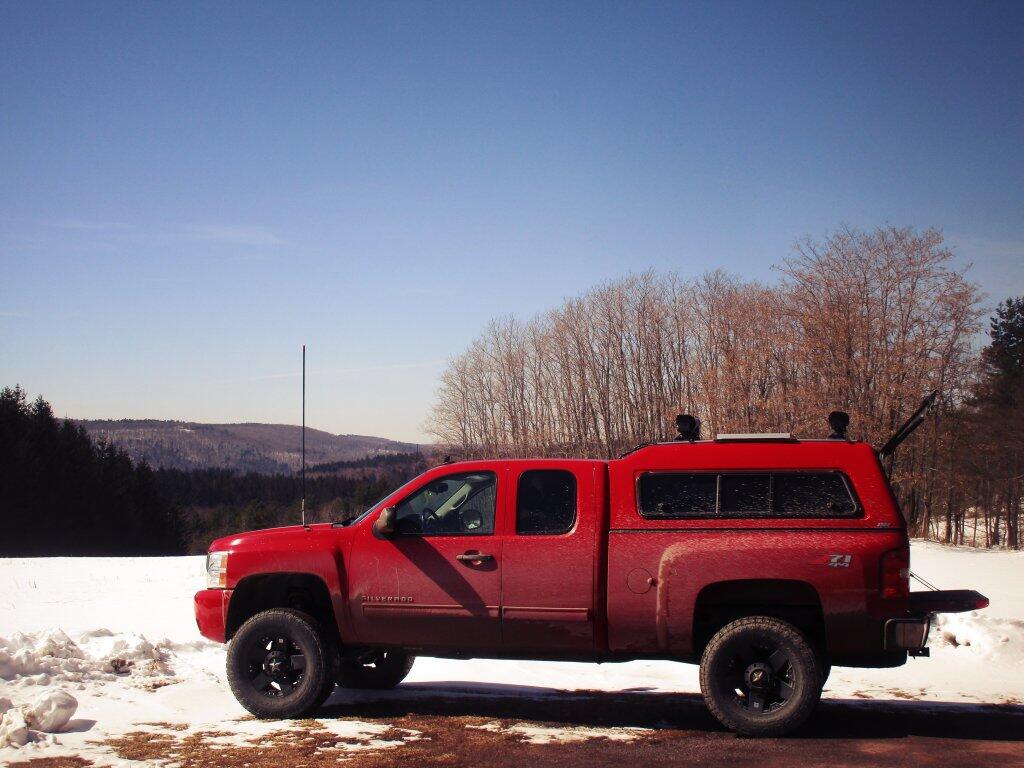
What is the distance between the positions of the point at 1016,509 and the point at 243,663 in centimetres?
5773

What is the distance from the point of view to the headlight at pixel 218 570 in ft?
27.7

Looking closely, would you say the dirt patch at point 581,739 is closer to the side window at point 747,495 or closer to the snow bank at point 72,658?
the side window at point 747,495

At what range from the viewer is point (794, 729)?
7332 millimetres

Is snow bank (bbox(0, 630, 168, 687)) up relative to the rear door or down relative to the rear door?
down

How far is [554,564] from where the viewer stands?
25.4 ft

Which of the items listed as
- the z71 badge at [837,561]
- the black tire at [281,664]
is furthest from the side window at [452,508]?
the z71 badge at [837,561]

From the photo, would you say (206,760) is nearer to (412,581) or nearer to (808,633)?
(412,581)

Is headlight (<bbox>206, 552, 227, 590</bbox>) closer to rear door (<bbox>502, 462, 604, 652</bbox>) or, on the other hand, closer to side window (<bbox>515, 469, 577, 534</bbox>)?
rear door (<bbox>502, 462, 604, 652</bbox>)

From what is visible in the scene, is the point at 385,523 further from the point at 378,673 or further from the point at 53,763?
the point at 53,763

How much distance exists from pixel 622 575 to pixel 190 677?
4.44 metres

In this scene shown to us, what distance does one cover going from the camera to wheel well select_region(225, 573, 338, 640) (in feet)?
27.7

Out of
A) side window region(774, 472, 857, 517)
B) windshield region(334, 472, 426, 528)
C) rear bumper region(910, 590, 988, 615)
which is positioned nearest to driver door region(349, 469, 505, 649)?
windshield region(334, 472, 426, 528)

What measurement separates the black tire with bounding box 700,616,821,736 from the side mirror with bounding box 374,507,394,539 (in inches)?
102

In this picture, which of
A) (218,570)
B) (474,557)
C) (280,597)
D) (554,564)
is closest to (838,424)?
(554,564)
